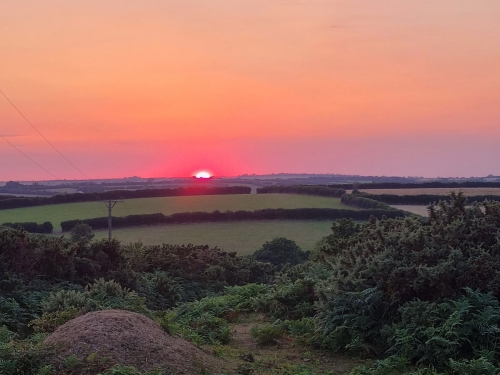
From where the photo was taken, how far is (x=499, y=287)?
934 centimetres

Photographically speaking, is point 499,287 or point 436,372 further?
point 499,287

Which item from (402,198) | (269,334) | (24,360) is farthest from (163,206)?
(24,360)

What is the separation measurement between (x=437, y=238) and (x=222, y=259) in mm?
14004

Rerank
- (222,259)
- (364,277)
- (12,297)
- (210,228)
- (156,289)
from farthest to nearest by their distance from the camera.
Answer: (210,228) → (222,259) → (156,289) → (12,297) → (364,277)

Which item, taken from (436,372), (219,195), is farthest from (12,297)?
(219,195)

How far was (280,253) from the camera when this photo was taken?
1433 inches

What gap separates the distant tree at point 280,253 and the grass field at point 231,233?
4711mm

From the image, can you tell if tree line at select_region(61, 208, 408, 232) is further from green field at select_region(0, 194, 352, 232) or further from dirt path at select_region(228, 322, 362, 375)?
dirt path at select_region(228, 322, 362, 375)

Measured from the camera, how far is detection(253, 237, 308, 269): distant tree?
36.1 m

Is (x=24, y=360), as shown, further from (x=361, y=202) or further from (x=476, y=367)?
(x=361, y=202)

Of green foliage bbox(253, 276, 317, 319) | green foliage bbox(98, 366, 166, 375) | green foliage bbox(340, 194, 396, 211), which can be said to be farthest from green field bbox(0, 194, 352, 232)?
green foliage bbox(98, 366, 166, 375)

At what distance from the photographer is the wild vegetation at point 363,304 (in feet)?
27.7

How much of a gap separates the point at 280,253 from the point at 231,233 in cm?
1403

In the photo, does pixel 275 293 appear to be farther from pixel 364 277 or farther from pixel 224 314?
pixel 364 277
